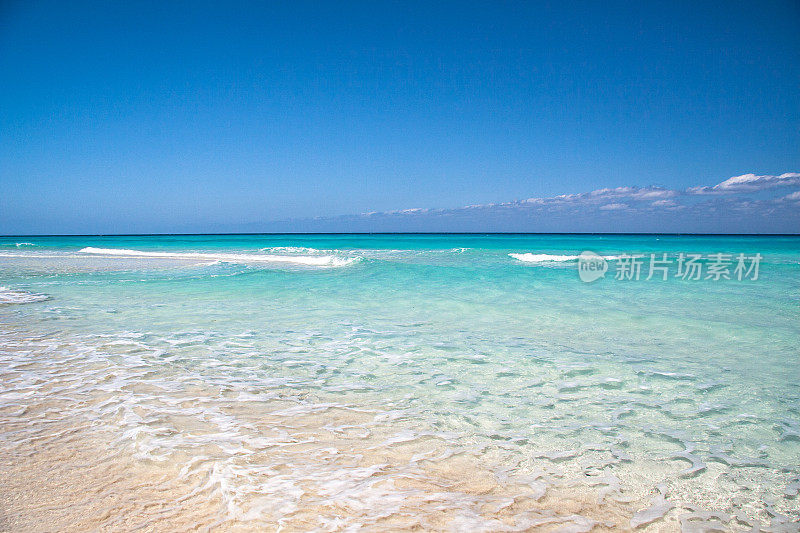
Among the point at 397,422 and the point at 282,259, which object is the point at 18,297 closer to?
the point at 397,422

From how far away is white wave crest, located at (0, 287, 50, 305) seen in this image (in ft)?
28.9

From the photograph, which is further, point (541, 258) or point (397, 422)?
point (541, 258)

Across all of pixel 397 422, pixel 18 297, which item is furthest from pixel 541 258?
pixel 397 422

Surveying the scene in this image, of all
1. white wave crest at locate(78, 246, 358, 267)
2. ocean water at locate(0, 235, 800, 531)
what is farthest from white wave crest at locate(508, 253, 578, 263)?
ocean water at locate(0, 235, 800, 531)

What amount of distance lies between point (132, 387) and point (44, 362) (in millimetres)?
1554

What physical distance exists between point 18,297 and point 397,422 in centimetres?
1021

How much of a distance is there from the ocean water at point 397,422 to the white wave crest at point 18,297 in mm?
1731

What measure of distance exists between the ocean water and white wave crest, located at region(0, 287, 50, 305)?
173 centimetres

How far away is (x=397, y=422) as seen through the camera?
347 centimetres

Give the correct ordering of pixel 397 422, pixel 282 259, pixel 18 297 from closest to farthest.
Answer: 1. pixel 397 422
2. pixel 18 297
3. pixel 282 259

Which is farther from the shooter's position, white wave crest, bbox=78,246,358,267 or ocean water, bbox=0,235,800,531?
white wave crest, bbox=78,246,358,267

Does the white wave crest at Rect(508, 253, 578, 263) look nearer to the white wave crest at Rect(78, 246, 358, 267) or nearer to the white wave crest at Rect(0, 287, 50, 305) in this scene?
the white wave crest at Rect(78, 246, 358, 267)

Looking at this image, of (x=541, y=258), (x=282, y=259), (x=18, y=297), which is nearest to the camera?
(x=18, y=297)

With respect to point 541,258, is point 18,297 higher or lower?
higher
